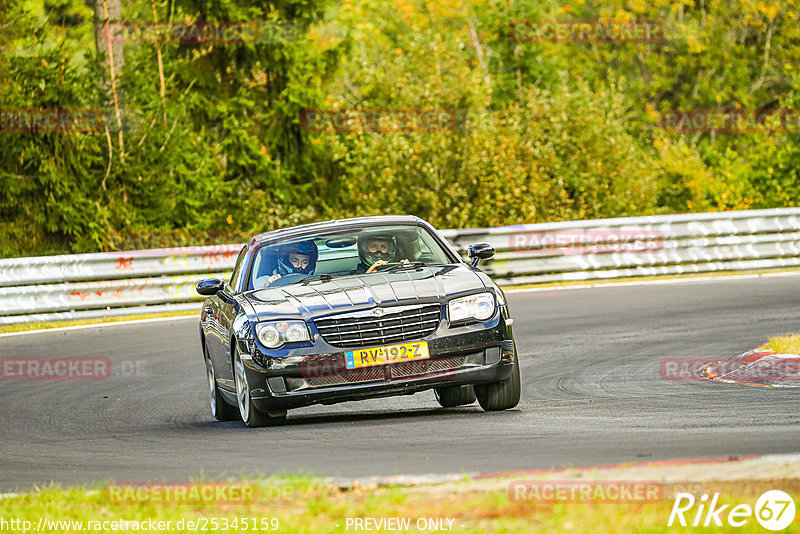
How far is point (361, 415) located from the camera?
1048cm

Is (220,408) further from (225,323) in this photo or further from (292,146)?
(292,146)

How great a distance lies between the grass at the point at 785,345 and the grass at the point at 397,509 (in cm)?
634

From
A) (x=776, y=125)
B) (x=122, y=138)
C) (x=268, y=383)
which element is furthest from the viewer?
(x=776, y=125)

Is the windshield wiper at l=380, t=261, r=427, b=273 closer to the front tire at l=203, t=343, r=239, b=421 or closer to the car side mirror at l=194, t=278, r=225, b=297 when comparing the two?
the car side mirror at l=194, t=278, r=225, b=297

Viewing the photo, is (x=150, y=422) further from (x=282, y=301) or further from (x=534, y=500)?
(x=534, y=500)

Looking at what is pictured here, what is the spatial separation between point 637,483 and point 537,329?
35.0ft

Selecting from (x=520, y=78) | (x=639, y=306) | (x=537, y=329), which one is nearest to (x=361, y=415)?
(x=537, y=329)

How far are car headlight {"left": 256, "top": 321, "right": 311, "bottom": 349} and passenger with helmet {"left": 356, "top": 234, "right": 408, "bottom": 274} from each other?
1.10 m

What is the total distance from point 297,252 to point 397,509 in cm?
505

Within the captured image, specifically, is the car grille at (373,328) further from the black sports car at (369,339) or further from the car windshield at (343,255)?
the car windshield at (343,255)

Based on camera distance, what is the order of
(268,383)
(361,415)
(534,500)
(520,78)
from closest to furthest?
(534,500) < (268,383) < (361,415) < (520,78)

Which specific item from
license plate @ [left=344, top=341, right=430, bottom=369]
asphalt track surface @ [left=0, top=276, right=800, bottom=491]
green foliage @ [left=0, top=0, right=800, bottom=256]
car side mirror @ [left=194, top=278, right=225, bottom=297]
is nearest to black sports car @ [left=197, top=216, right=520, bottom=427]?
license plate @ [left=344, top=341, right=430, bottom=369]

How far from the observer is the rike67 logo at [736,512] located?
16.9 ft

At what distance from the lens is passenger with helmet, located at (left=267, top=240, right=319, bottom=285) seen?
10.5 m
